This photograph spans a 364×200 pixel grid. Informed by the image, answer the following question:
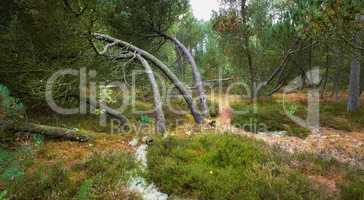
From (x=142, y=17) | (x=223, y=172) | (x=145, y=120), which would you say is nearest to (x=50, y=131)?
(x=145, y=120)

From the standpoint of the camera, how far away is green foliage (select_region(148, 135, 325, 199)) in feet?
18.4

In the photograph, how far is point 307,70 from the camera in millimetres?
18375

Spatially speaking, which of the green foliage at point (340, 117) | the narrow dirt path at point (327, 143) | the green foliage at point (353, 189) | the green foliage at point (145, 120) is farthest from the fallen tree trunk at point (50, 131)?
the green foliage at point (340, 117)

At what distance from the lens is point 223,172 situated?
20.5 ft

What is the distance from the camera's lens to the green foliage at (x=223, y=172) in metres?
5.61

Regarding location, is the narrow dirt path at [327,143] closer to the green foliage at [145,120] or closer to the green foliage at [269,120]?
the green foliage at [269,120]

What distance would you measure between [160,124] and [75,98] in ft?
9.96

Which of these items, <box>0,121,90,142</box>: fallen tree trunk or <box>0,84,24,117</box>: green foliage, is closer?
<box>0,84,24,117</box>: green foliage

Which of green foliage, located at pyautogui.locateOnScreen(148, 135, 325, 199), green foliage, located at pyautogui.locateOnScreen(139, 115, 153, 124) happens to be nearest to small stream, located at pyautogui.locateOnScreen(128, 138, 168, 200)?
green foliage, located at pyautogui.locateOnScreen(148, 135, 325, 199)

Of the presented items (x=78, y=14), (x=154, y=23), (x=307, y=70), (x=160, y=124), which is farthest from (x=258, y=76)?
(x=78, y=14)

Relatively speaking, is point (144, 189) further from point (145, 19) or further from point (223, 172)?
point (145, 19)

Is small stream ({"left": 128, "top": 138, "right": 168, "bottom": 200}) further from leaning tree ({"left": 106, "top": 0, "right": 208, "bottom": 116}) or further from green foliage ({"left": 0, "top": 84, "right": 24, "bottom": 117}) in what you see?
leaning tree ({"left": 106, "top": 0, "right": 208, "bottom": 116})

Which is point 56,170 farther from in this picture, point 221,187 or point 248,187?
point 248,187

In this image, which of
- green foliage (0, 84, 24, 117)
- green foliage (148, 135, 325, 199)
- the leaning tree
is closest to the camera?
green foliage (148, 135, 325, 199)
